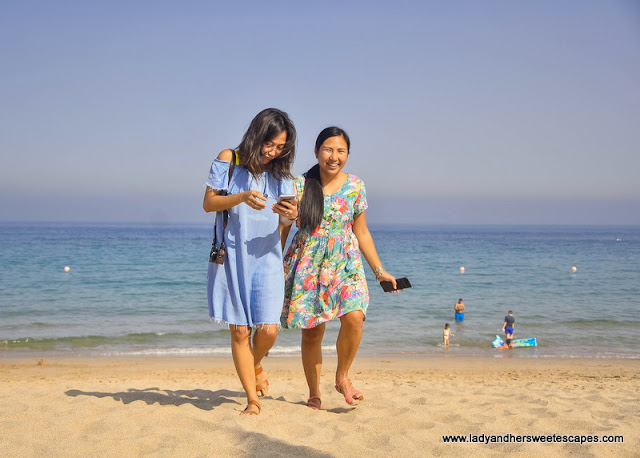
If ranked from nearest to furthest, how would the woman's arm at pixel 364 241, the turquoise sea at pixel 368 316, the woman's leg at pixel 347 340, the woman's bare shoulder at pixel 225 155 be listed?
the woman's bare shoulder at pixel 225 155 < the woman's leg at pixel 347 340 < the woman's arm at pixel 364 241 < the turquoise sea at pixel 368 316

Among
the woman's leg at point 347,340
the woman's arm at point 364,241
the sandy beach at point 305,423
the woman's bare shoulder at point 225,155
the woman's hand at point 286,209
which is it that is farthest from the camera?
the woman's arm at point 364,241

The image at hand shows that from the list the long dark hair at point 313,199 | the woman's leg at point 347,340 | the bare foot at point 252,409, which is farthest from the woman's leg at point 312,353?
the long dark hair at point 313,199

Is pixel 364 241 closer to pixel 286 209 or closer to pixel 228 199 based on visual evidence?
pixel 286 209

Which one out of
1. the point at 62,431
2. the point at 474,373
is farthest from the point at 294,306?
the point at 474,373

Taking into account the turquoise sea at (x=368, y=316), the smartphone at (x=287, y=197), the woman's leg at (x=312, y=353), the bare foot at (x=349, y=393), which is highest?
the smartphone at (x=287, y=197)

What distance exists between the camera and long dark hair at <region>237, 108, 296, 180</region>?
3.77 metres

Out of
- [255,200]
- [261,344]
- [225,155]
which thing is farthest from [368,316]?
[255,200]

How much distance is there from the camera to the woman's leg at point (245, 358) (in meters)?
3.77

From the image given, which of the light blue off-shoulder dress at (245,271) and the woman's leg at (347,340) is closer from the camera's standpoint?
the light blue off-shoulder dress at (245,271)

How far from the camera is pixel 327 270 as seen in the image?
397 centimetres

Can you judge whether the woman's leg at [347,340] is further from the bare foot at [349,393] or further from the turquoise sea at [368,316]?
the turquoise sea at [368,316]

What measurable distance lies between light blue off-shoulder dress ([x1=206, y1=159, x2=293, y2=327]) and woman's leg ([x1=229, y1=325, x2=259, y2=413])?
0.08 m

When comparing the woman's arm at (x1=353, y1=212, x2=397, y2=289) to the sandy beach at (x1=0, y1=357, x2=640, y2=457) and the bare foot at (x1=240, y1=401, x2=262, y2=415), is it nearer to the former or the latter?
the sandy beach at (x1=0, y1=357, x2=640, y2=457)

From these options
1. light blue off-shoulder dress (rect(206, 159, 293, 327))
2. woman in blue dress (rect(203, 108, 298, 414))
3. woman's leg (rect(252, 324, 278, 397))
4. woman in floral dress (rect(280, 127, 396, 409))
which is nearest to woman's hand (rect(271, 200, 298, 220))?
woman in blue dress (rect(203, 108, 298, 414))
